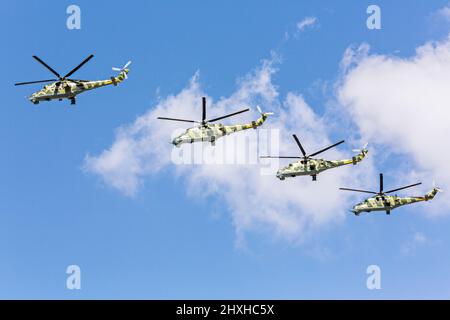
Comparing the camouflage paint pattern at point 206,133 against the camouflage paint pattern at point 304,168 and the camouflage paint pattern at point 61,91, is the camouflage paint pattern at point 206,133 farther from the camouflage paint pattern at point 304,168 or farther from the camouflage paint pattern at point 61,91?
the camouflage paint pattern at point 61,91

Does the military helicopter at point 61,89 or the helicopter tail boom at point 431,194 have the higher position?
the military helicopter at point 61,89

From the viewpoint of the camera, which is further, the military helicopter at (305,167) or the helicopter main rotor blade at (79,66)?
the military helicopter at (305,167)

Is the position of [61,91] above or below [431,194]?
above

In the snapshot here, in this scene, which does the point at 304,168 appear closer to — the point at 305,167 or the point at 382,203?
the point at 305,167

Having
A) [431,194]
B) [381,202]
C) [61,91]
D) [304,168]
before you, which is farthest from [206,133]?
[431,194]

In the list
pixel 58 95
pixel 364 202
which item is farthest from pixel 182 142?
pixel 364 202

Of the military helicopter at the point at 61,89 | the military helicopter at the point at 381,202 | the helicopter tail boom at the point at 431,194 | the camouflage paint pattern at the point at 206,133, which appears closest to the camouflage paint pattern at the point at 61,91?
the military helicopter at the point at 61,89

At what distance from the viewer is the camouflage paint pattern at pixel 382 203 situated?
438 feet

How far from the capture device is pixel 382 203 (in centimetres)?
13388

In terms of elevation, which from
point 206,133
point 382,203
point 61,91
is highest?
point 61,91

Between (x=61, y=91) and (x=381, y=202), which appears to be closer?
(x=61, y=91)
